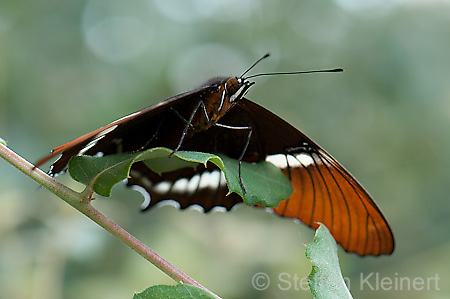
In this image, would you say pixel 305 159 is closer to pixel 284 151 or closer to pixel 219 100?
pixel 284 151

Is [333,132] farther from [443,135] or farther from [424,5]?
[424,5]

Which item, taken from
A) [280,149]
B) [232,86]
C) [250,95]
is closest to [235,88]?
[232,86]

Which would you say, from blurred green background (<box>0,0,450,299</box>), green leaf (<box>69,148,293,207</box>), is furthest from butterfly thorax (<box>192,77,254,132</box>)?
blurred green background (<box>0,0,450,299</box>)

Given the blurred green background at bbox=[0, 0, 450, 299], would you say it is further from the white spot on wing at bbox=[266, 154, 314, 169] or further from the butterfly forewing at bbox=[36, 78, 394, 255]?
the white spot on wing at bbox=[266, 154, 314, 169]

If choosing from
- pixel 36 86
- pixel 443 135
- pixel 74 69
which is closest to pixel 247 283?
pixel 443 135

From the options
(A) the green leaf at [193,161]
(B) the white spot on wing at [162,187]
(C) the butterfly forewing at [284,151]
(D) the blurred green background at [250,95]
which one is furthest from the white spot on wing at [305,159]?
(D) the blurred green background at [250,95]

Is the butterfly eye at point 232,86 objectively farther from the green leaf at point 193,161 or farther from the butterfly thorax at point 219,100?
the green leaf at point 193,161
